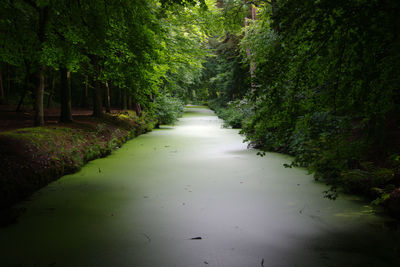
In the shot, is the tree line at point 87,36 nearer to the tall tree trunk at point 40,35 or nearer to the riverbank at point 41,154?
the tall tree trunk at point 40,35

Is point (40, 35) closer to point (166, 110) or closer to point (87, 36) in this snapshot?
point (87, 36)

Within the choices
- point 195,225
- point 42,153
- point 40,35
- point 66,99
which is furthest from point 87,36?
point 195,225

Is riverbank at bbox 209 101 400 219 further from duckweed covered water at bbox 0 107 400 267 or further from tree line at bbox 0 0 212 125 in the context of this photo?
tree line at bbox 0 0 212 125

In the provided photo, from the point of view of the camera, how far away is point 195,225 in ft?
9.64

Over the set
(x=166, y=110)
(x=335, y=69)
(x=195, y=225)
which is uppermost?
(x=335, y=69)

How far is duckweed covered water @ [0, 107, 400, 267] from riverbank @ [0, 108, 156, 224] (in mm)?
219

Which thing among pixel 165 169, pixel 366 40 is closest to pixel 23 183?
pixel 165 169

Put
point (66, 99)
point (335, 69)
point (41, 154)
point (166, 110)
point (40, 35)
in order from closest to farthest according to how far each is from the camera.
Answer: point (335, 69) < point (41, 154) < point (40, 35) < point (66, 99) < point (166, 110)

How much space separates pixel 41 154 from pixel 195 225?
2.92 m

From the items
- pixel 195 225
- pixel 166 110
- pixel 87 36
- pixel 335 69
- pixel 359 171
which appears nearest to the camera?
pixel 335 69

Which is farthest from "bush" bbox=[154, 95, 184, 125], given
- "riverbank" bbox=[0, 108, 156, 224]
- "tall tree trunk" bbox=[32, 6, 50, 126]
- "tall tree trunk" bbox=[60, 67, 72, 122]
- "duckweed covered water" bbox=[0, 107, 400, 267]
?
"duckweed covered water" bbox=[0, 107, 400, 267]

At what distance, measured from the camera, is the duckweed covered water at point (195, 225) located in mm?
2318

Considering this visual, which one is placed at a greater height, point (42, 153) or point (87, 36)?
point (87, 36)

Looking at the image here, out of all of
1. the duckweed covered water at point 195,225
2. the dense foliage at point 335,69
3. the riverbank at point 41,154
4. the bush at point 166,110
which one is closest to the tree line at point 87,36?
the riverbank at point 41,154
